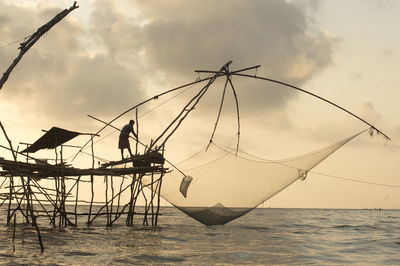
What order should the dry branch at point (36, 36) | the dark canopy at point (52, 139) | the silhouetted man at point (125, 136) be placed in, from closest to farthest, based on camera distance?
the dry branch at point (36, 36), the dark canopy at point (52, 139), the silhouetted man at point (125, 136)

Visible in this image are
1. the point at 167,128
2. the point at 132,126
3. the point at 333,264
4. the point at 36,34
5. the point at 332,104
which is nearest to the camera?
the point at 36,34

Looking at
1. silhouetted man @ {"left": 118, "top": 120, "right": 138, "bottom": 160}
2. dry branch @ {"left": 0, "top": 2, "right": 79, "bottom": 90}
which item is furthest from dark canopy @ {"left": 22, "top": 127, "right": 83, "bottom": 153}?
dry branch @ {"left": 0, "top": 2, "right": 79, "bottom": 90}

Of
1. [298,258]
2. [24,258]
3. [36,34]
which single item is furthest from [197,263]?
[36,34]

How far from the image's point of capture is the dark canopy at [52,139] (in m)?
13.0

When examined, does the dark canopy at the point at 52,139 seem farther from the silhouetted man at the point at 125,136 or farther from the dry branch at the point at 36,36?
the dry branch at the point at 36,36

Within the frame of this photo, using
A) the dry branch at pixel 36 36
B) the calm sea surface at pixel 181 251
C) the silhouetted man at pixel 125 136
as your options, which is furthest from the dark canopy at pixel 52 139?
the dry branch at pixel 36 36

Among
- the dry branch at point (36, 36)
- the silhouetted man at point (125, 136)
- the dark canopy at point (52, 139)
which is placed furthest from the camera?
the silhouetted man at point (125, 136)

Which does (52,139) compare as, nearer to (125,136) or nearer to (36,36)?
(125,136)

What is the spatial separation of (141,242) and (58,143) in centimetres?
384

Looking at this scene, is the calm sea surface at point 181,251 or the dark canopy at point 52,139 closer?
the calm sea surface at point 181,251

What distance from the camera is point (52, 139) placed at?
1363 centimetres

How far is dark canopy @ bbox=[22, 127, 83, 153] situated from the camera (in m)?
13.0

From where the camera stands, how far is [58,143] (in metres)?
14.1

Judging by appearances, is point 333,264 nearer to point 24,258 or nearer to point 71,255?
point 71,255
